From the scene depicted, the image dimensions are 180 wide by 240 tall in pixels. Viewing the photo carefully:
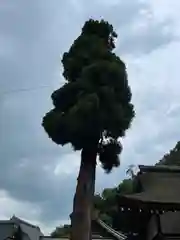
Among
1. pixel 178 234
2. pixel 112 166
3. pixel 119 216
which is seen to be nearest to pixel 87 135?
pixel 112 166

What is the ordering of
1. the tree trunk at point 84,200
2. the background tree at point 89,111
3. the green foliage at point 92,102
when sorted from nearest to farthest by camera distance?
the tree trunk at point 84,200
the background tree at point 89,111
the green foliage at point 92,102

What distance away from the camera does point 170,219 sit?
13148 mm

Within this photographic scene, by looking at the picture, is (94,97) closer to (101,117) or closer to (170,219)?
(101,117)

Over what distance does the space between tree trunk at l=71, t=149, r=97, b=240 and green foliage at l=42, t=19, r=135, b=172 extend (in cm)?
58

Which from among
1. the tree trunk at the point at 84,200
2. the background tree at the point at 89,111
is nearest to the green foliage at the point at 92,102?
the background tree at the point at 89,111

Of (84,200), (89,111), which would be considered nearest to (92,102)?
(89,111)

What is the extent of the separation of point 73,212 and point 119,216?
1.57 meters

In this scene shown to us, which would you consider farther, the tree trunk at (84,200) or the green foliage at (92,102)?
the green foliage at (92,102)

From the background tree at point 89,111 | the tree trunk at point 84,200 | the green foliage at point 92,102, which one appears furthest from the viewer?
the green foliage at point 92,102

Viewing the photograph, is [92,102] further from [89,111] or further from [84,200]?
[84,200]

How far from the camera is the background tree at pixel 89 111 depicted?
14820mm

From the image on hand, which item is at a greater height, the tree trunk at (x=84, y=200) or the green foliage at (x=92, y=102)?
the green foliage at (x=92, y=102)

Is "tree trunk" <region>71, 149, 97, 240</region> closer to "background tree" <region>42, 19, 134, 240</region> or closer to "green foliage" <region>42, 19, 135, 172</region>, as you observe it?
"background tree" <region>42, 19, 134, 240</region>

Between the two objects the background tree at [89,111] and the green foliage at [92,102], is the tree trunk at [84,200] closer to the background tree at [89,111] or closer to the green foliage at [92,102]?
the background tree at [89,111]
